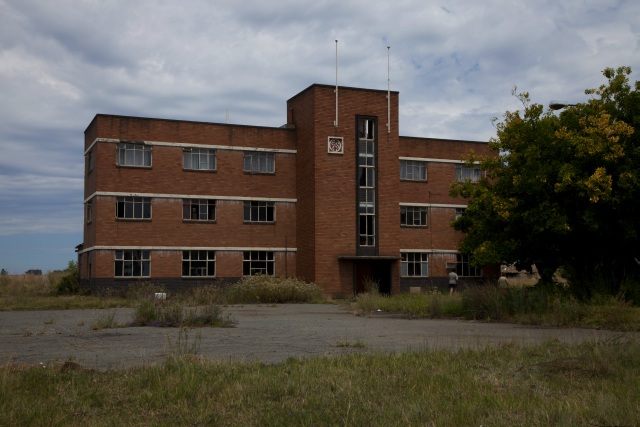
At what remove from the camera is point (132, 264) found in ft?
136

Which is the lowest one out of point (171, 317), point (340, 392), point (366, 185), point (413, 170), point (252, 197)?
point (340, 392)

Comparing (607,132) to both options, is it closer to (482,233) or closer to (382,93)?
(482,233)

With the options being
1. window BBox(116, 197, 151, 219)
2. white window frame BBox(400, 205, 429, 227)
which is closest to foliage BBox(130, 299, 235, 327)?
window BBox(116, 197, 151, 219)

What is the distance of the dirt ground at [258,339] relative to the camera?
1205cm

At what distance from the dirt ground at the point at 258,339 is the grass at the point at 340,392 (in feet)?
4.83

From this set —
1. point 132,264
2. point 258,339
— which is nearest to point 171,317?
point 258,339

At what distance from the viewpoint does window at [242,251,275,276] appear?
44344 mm

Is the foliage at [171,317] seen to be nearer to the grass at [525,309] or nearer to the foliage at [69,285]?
the grass at [525,309]

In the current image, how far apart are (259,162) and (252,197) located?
230 centimetres

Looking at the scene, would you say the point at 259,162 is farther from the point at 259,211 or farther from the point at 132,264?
the point at 132,264

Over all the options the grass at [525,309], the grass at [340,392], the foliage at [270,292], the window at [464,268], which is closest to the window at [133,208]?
the foliage at [270,292]

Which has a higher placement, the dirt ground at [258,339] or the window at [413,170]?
the window at [413,170]

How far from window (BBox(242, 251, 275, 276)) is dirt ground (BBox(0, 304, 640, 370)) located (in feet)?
74.4

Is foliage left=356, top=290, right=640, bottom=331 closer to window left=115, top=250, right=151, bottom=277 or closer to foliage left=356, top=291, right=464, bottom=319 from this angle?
foliage left=356, top=291, right=464, bottom=319
